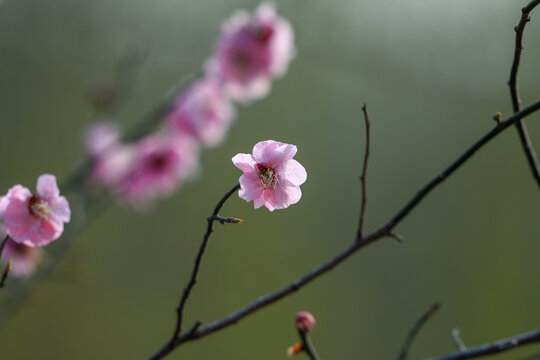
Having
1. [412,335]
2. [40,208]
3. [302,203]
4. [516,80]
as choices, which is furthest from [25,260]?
[302,203]

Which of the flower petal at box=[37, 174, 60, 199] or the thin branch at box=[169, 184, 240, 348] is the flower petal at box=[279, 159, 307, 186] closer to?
the thin branch at box=[169, 184, 240, 348]

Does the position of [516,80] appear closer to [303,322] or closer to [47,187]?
[303,322]

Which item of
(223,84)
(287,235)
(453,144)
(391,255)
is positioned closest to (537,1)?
(223,84)

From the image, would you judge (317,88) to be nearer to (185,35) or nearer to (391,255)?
(185,35)

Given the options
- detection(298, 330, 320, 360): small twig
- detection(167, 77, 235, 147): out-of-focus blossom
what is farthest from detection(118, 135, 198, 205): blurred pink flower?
detection(298, 330, 320, 360): small twig

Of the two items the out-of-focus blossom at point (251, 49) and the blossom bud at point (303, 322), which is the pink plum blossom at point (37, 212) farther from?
the out-of-focus blossom at point (251, 49)
